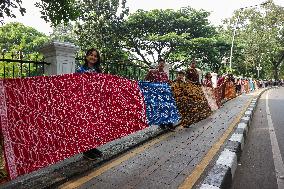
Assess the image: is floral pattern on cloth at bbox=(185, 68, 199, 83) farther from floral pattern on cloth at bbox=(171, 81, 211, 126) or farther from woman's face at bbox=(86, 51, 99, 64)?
woman's face at bbox=(86, 51, 99, 64)

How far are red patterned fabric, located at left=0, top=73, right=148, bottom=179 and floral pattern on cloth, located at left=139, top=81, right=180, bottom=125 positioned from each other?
1026 mm

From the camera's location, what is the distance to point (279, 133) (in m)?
8.09

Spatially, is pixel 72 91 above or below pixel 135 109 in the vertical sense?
above

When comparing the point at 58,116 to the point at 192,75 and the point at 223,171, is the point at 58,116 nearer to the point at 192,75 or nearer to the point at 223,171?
the point at 223,171

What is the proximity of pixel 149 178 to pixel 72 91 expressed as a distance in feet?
5.12

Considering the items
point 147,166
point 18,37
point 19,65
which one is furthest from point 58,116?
point 18,37

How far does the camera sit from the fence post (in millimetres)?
6281

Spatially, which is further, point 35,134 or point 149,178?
point 149,178

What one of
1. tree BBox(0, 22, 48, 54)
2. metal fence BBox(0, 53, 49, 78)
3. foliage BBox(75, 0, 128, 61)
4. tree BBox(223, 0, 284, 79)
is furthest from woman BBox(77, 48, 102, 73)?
tree BBox(223, 0, 284, 79)

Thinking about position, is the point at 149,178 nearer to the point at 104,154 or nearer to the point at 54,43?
the point at 104,154

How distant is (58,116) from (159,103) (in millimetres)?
3688

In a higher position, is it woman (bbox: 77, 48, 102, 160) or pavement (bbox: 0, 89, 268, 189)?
woman (bbox: 77, 48, 102, 160)

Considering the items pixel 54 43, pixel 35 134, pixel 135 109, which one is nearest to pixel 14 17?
pixel 54 43

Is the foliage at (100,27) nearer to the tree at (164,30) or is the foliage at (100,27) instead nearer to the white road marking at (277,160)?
the tree at (164,30)
